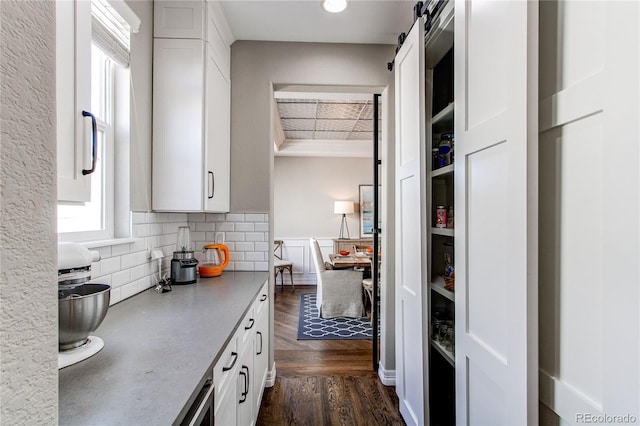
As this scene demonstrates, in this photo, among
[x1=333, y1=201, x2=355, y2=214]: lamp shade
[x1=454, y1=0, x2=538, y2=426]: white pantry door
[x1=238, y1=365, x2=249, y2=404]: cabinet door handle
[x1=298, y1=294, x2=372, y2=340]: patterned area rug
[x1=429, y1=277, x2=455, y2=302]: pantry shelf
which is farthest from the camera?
[x1=333, y1=201, x2=355, y2=214]: lamp shade

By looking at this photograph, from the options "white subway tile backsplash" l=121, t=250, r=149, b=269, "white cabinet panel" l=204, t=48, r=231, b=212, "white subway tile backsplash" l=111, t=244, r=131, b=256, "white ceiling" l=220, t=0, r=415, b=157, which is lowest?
"white subway tile backsplash" l=121, t=250, r=149, b=269

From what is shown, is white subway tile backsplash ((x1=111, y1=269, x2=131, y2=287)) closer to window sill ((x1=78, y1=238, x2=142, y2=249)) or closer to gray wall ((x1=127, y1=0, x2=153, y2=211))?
window sill ((x1=78, y1=238, x2=142, y2=249))

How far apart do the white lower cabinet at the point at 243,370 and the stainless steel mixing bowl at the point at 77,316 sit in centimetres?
39

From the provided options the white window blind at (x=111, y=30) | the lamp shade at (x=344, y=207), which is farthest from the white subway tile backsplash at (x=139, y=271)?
the lamp shade at (x=344, y=207)

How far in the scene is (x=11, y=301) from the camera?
34 centimetres

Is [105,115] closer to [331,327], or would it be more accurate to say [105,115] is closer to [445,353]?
[445,353]

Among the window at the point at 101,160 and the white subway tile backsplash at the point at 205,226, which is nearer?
the window at the point at 101,160

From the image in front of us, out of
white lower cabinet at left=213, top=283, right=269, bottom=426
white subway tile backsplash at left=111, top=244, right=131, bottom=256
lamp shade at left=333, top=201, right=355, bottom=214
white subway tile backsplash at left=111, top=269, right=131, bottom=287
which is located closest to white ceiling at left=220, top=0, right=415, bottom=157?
white subway tile backsplash at left=111, top=244, right=131, bottom=256

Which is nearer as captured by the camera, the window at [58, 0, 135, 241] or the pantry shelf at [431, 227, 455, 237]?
the window at [58, 0, 135, 241]

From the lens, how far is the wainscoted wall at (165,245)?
145 centimetres

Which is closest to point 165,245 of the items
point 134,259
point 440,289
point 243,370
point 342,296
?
point 134,259

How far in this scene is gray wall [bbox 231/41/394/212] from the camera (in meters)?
2.34

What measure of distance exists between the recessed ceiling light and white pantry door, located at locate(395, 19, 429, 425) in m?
0.45

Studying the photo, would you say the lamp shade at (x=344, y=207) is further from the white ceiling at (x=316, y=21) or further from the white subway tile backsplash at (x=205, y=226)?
the white subway tile backsplash at (x=205, y=226)
